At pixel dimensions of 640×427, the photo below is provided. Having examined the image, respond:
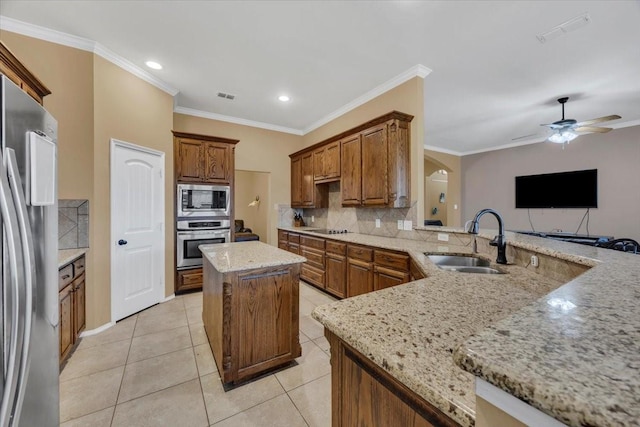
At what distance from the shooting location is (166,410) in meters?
1.69

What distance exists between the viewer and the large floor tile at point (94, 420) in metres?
1.58

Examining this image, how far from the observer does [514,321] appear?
1.73 ft

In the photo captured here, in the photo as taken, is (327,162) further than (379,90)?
Yes

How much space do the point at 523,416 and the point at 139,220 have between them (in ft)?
12.5

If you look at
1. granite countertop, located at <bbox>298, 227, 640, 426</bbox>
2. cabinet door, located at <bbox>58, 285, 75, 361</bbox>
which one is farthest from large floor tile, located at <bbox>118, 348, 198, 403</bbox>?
granite countertop, located at <bbox>298, 227, 640, 426</bbox>

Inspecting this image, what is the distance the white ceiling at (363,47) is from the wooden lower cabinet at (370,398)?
2.65 meters

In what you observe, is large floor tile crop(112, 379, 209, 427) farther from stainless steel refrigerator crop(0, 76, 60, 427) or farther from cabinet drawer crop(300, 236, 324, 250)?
cabinet drawer crop(300, 236, 324, 250)

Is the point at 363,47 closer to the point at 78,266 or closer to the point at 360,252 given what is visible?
the point at 360,252

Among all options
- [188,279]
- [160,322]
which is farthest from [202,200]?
[160,322]

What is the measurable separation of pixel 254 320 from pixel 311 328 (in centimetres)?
106

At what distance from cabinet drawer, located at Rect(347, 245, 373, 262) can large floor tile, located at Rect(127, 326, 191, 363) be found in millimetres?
2033

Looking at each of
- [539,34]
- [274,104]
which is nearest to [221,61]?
[274,104]

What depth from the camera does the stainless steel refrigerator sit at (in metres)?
0.88

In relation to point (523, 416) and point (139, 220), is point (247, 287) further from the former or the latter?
point (139, 220)
